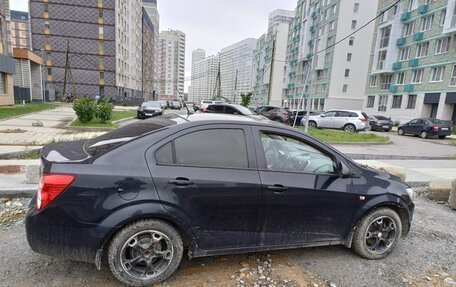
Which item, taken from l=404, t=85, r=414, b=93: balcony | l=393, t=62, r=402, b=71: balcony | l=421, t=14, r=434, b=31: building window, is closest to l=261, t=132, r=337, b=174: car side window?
l=404, t=85, r=414, b=93: balcony

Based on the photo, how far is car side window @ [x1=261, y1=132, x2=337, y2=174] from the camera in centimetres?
287

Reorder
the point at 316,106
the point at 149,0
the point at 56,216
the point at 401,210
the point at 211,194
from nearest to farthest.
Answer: the point at 56,216 → the point at 211,194 → the point at 401,210 → the point at 316,106 → the point at 149,0

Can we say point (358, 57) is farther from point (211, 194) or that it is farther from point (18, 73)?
point (211, 194)

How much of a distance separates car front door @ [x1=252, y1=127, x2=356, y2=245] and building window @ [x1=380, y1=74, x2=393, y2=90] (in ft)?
124

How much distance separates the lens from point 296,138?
3010 mm

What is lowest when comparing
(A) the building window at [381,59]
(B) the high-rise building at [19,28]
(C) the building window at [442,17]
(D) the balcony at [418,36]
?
(A) the building window at [381,59]

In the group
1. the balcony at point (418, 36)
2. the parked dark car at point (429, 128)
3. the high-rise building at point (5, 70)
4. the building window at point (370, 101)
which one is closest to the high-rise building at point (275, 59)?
the building window at point (370, 101)

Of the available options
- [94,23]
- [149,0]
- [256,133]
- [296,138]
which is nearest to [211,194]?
[256,133]

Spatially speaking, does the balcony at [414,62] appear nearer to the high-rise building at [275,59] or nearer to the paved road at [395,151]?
the paved road at [395,151]

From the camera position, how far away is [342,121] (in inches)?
747

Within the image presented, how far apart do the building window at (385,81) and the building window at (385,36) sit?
12.8 feet

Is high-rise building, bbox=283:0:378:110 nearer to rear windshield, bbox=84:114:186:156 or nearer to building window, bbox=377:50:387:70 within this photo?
building window, bbox=377:50:387:70

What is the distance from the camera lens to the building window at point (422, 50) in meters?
29.7

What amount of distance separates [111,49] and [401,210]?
2045 inches
